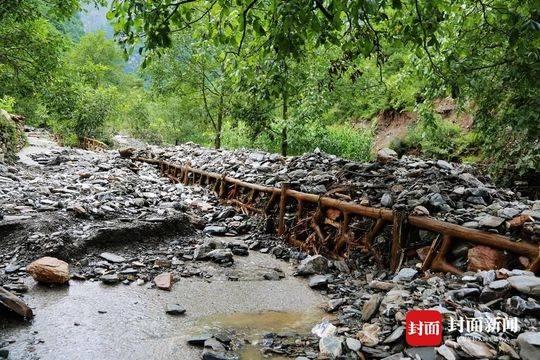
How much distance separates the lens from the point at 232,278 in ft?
18.4

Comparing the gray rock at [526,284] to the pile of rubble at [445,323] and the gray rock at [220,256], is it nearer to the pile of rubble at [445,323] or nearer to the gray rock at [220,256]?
the pile of rubble at [445,323]

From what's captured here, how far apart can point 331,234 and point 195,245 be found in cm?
232

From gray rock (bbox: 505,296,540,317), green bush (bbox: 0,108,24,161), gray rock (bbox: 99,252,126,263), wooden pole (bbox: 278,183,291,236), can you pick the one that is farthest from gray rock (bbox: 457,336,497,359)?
green bush (bbox: 0,108,24,161)

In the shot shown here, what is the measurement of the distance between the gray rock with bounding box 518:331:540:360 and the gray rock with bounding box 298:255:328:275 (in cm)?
325

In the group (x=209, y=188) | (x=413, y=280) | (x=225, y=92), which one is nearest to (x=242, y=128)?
(x=225, y=92)

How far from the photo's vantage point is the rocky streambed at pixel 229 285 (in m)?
3.29

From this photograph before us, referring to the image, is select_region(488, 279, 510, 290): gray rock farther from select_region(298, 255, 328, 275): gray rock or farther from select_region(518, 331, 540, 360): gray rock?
select_region(298, 255, 328, 275): gray rock

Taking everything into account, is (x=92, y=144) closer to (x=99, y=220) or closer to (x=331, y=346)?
(x=99, y=220)

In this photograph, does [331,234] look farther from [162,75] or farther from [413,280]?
[162,75]

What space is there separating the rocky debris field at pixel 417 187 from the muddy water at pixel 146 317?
187 centimetres

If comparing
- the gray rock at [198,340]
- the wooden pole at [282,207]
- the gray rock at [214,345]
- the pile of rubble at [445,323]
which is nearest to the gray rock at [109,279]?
the gray rock at [198,340]

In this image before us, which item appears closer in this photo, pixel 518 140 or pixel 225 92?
pixel 518 140

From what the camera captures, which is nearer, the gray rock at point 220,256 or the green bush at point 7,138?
the gray rock at point 220,256

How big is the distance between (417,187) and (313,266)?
1.93 metres
